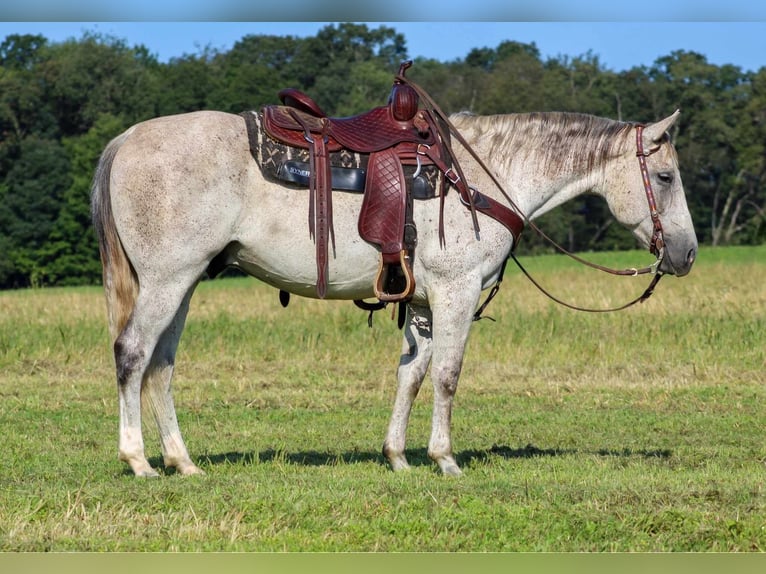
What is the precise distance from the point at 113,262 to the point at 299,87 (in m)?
63.9

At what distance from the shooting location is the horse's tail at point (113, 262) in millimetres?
7652

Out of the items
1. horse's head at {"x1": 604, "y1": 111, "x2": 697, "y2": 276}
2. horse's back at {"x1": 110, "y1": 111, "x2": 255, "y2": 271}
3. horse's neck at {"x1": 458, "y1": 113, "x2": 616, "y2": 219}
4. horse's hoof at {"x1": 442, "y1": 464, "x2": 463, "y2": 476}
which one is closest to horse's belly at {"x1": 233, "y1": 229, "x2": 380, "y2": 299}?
horse's back at {"x1": 110, "y1": 111, "x2": 255, "y2": 271}

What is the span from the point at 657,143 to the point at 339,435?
3901 mm

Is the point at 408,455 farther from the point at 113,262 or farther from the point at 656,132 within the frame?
the point at 656,132

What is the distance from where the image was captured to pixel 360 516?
6344 mm

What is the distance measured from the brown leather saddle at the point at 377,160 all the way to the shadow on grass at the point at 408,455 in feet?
4.99

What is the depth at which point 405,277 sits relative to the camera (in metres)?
7.81

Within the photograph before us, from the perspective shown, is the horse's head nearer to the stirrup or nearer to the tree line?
the stirrup

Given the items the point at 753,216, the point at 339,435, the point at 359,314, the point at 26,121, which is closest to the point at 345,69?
the point at 26,121

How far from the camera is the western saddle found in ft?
25.0

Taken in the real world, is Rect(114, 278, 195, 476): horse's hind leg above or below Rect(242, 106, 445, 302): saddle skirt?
below

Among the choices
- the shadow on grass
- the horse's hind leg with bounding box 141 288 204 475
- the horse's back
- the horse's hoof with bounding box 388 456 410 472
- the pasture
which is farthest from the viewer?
the shadow on grass

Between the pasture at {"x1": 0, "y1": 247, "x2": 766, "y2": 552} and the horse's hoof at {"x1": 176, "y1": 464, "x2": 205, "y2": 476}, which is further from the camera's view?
the horse's hoof at {"x1": 176, "y1": 464, "x2": 205, "y2": 476}

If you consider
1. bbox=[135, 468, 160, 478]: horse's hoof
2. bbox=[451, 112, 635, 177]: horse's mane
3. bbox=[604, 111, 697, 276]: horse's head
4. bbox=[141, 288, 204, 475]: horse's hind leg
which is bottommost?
bbox=[135, 468, 160, 478]: horse's hoof
